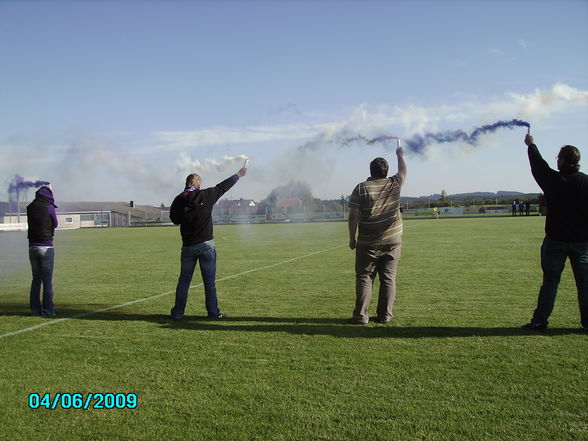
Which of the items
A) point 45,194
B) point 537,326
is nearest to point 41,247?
point 45,194

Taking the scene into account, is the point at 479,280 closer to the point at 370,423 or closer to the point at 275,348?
the point at 275,348

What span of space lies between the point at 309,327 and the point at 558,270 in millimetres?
3346

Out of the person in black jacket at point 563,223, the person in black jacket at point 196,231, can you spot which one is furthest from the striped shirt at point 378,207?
the person in black jacket at point 196,231

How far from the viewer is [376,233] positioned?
298 inches

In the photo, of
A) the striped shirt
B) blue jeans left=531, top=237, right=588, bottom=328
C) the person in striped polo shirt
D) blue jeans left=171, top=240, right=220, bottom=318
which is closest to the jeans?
the person in striped polo shirt

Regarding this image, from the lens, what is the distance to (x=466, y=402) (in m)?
4.42

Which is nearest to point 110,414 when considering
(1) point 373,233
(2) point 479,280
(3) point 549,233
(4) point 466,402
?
(4) point 466,402

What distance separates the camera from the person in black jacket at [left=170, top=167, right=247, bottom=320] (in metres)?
7.99

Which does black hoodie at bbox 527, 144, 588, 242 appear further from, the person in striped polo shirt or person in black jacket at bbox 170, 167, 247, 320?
person in black jacket at bbox 170, 167, 247, 320

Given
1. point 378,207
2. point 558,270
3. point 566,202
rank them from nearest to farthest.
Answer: point 566,202 < point 558,270 < point 378,207

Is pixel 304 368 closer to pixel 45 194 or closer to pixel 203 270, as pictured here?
pixel 203 270

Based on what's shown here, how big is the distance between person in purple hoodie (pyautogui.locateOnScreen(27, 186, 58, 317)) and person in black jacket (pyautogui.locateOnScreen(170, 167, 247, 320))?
220 centimetres

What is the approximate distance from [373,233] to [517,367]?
284cm

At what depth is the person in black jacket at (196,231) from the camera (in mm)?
7988
